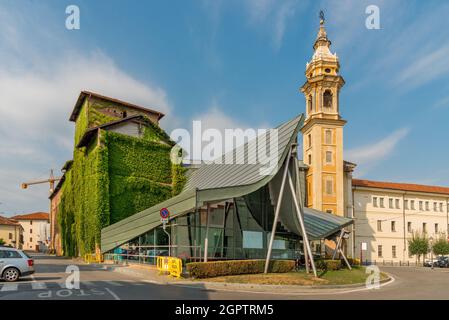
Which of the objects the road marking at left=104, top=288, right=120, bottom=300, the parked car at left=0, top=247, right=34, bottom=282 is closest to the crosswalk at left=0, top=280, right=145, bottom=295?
the parked car at left=0, top=247, right=34, bottom=282

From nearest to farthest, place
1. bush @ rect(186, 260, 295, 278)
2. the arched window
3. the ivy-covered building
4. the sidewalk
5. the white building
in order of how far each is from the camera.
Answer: the sidewalk → bush @ rect(186, 260, 295, 278) → the ivy-covered building → the arched window → the white building

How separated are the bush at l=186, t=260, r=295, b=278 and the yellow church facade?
107ft

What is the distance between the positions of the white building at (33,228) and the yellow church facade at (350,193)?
91046mm

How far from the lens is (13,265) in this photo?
60.0 feet

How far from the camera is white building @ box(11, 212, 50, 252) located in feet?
396

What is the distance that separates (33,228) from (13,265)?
117140 millimetres

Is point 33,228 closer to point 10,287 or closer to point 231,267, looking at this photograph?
point 231,267

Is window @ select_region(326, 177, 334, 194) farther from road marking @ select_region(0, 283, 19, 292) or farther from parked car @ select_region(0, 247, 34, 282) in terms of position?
road marking @ select_region(0, 283, 19, 292)

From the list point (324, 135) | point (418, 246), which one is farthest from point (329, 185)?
point (418, 246)

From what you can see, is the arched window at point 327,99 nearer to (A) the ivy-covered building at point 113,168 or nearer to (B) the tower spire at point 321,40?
(B) the tower spire at point 321,40

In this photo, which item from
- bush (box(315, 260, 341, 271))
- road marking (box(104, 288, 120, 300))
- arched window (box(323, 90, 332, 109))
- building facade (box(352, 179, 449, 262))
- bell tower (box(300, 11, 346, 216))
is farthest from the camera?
building facade (box(352, 179, 449, 262))

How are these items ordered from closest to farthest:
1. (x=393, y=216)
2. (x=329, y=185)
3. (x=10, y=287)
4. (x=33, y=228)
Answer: (x=10, y=287)
(x=329, y=185)
(x=393, y=216)
(x=33, y=228)

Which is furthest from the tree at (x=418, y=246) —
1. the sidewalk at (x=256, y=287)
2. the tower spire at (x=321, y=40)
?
the sidewalk at (x=256, y=287)

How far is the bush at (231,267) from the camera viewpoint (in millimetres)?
19969
